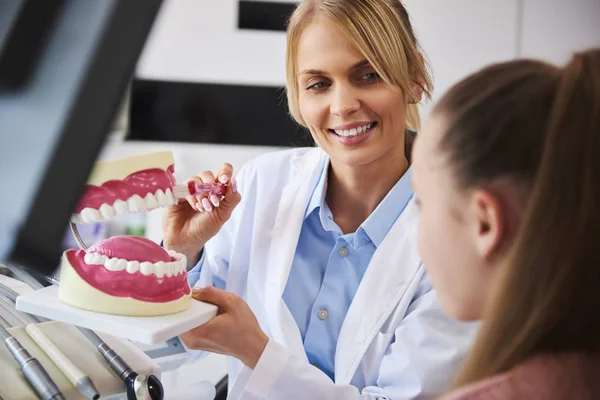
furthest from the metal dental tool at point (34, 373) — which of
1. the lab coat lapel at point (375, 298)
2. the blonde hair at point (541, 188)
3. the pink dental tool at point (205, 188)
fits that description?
the lab coat lapel at point (375, 298)

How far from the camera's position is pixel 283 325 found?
1.23 m

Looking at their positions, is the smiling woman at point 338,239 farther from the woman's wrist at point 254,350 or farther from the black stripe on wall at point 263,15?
the black stripe on wall at point 263,15

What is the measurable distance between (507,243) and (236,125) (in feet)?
6.20

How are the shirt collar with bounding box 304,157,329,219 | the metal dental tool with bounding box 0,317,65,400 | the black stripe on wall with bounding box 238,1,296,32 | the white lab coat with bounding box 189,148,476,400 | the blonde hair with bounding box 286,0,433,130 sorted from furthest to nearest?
the black stripe on wall with bounding box 238,1,296,32 < the shirt collar with bounding box 304,157,329,219 < the blonde hair with bounding box 286,0,433,130 < the white lab coat with bounding box 189,148,476,400 < the metal dental tool with bounding box 0,317,65,400

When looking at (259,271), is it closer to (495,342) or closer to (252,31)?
(495,342)

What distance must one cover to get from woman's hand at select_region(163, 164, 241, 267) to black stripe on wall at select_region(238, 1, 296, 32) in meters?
1.27

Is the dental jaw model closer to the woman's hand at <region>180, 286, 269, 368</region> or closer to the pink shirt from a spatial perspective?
the woman's hand at <region>180, 286, 269, 368</region>

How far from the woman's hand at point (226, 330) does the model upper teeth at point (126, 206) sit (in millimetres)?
172

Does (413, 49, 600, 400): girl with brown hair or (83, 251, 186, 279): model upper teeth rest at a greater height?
(413, 49, 600, 400): girl with brown hair

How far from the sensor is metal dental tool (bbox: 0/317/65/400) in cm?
75

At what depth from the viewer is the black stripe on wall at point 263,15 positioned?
7.87 feet

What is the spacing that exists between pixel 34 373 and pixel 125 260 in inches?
6.9

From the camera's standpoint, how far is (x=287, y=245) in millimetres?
1313

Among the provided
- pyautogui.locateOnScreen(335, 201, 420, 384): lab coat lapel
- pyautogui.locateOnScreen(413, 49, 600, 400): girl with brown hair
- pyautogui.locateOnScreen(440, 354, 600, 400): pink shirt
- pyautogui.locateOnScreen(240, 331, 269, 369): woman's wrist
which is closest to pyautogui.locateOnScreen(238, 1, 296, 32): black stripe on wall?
pyautogui.locateOnScreen(335, 201, 420, 384): lab coat lapel
